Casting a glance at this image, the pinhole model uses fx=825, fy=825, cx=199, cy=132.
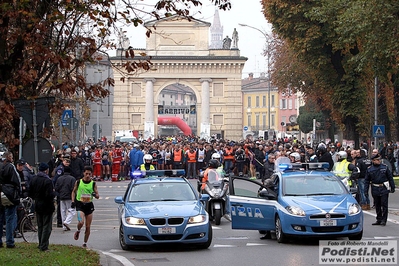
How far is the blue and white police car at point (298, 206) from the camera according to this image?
50.7ft

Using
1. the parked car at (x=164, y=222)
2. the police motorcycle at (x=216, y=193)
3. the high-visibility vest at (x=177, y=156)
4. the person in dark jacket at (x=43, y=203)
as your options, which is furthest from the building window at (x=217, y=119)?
the person in dark jacket at (x=43, y=203)

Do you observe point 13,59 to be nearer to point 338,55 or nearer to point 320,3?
point 320,3

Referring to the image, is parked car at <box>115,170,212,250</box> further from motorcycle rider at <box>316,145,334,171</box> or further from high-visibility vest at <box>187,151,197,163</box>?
high-visibility vest at <box>187,151,197,163</box>

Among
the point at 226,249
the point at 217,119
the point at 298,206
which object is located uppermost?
the point at 217,119

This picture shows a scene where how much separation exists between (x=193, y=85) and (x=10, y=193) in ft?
237

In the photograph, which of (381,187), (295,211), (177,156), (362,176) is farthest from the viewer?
(177,156)

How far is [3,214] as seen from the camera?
1616 cm

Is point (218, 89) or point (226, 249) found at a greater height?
point (218, 89)

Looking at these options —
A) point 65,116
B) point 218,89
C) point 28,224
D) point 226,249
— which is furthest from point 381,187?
point 218,89

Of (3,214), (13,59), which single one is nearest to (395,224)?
(3,214)

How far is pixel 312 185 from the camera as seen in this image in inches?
664

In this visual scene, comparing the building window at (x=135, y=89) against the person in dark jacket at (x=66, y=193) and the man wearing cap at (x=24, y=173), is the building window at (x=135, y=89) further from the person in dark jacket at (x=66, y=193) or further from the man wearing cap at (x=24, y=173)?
the man wearing cap at (x=24, y=173)

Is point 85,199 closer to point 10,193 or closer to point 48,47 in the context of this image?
point 10,193

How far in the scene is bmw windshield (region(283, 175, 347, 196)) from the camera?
16.6 meters
